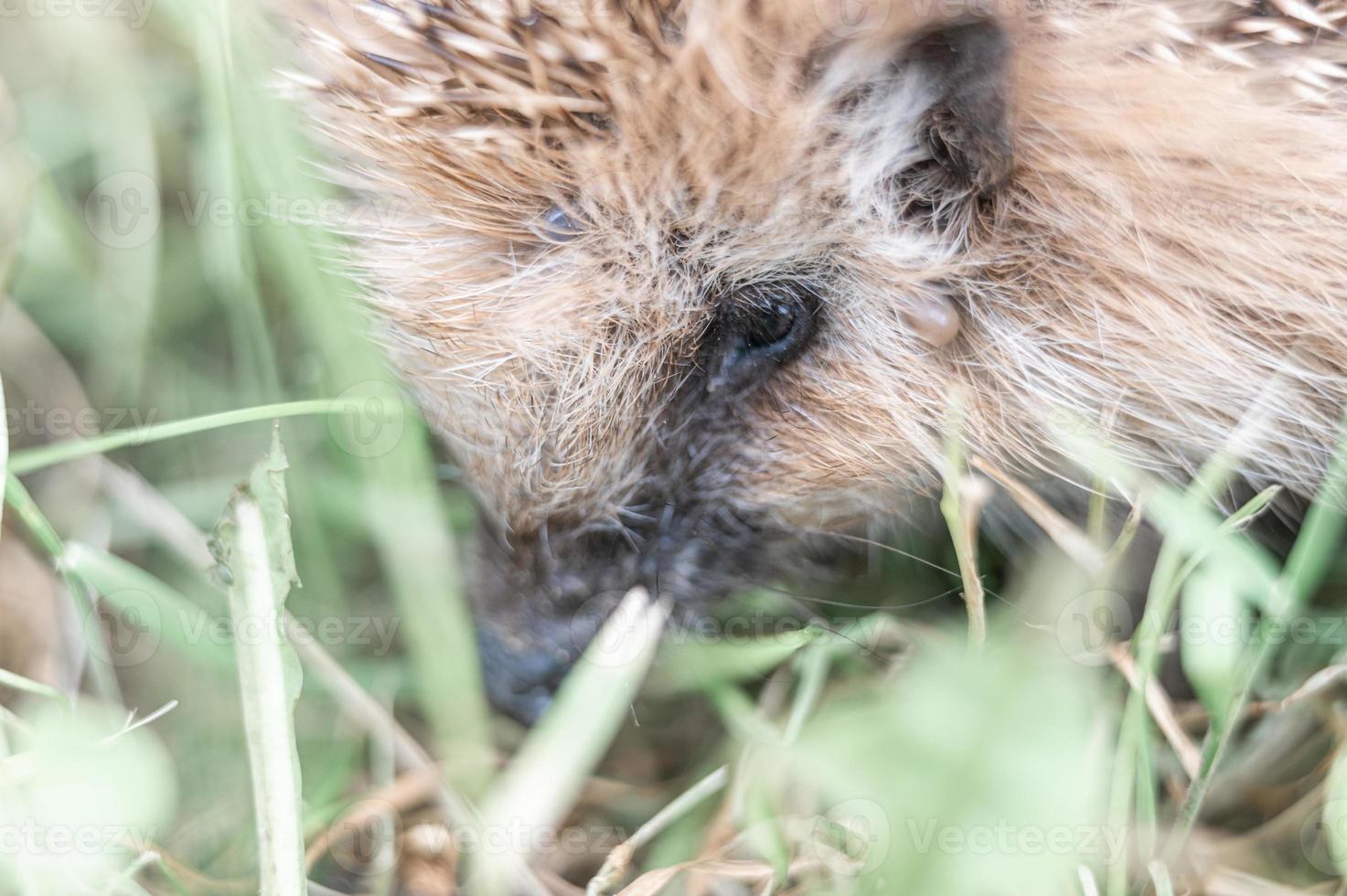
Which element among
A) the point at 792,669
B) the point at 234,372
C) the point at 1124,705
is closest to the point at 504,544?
the point at 792,669

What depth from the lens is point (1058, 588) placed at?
157 cm

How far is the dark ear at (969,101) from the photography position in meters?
1.37

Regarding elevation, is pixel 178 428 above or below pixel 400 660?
above

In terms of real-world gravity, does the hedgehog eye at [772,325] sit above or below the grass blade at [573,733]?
above

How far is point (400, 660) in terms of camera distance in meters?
1.93

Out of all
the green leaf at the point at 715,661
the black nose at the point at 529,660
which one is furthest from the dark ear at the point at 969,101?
the black nose at the point at 529,660

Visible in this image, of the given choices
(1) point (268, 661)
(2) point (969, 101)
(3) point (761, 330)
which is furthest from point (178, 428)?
(2) point (969, 101)

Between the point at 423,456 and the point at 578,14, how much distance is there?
0.82 meters

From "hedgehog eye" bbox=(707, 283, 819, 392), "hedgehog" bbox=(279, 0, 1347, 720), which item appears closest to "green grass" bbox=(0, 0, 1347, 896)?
"hedgehog" bbox=(279, 0, 1347, 720)

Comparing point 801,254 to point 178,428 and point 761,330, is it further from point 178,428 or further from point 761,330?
point 178,428

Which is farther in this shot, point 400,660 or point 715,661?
point 400,660

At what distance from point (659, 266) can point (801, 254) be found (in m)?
0.21

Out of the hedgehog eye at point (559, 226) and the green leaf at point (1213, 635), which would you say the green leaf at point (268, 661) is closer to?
the hedgehog eye at point (559, 226)

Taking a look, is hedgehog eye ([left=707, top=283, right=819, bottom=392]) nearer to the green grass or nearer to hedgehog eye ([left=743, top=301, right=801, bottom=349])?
hedgehog eye ([left=743, top=301, right=801, bottom=349])
